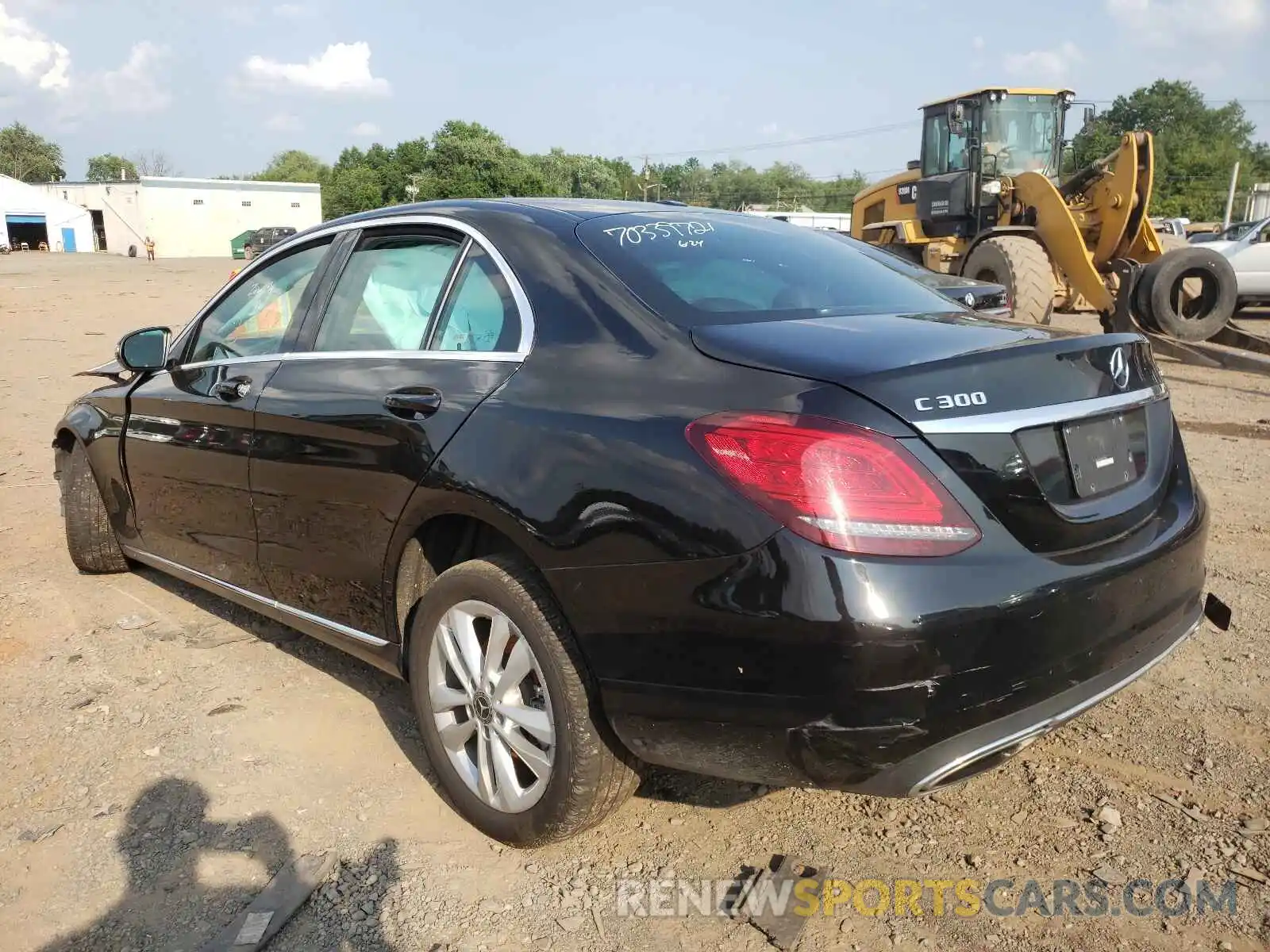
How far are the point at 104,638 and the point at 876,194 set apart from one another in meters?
14.8

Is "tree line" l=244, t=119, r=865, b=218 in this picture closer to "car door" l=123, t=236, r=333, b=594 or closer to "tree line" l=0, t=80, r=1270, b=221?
"tree line" l=0, t=80, r=1270, b=221

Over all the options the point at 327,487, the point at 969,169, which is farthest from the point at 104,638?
the point at 969,169

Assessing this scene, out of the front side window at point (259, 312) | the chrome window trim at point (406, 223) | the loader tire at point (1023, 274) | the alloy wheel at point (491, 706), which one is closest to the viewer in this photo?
the alloy wheel at point (491, 706)

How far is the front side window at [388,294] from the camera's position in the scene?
308cm

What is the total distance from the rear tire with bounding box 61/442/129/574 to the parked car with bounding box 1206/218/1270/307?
17.7 m

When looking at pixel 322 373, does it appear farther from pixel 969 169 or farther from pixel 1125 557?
pixel 969 169

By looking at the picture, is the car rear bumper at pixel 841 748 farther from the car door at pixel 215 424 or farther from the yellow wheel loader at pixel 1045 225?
the yellow wheel loader at pixel 1045 225

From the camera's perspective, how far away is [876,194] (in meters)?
16.6

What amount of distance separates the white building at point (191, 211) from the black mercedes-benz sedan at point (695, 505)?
71362 millimetres

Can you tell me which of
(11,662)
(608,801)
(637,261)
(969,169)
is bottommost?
(11,662)

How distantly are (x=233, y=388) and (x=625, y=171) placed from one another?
10024 cm

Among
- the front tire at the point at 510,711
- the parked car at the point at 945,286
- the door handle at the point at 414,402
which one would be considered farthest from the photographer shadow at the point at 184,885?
the parked car at the point at 945,286

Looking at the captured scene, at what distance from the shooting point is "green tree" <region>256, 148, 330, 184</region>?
12244 cm

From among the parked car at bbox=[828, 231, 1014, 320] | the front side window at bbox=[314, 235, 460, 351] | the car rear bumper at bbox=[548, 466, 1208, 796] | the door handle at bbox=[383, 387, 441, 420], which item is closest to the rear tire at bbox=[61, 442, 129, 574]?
the front side window at bbox=[314, 235, 460, 351]
